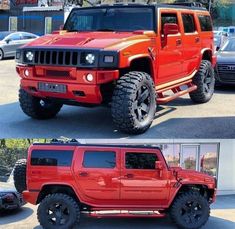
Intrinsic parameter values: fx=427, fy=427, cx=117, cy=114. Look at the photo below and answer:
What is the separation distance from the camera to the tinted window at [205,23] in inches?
357

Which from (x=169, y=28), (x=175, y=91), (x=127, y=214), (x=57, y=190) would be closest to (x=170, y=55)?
(x=169, y=28)

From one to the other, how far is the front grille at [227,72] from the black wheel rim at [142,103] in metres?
4.69

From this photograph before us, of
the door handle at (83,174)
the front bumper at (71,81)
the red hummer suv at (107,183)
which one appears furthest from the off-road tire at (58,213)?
the front bumper at (71,81)

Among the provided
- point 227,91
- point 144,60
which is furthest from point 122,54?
point 227,91

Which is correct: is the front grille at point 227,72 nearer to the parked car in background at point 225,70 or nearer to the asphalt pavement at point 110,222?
the parked car in background at point 225,70

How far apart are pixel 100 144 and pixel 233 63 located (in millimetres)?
4980

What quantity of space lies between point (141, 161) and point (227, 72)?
4.25 metres

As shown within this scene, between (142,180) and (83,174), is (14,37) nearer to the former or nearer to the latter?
(83,174)

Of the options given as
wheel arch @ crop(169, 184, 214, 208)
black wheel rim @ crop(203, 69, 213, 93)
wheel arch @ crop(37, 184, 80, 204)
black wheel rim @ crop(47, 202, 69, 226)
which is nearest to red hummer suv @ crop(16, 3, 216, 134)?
black wheel rim @ crop(203, 69, 213, 93)

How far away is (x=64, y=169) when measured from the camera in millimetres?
7535

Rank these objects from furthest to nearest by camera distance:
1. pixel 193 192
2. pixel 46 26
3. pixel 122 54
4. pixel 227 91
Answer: pixel 46 26
pixel 227 91
pixel 193 192
pixel 122 54

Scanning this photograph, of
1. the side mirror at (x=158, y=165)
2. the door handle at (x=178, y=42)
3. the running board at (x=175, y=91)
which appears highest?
the door handle at (x=178, y=42)

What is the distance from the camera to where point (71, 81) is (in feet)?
20.1

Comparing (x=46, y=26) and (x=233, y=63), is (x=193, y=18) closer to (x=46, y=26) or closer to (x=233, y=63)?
(x=233, y=63)
